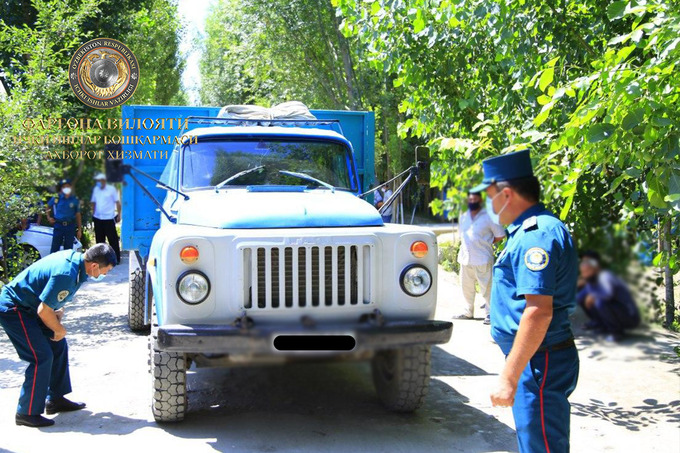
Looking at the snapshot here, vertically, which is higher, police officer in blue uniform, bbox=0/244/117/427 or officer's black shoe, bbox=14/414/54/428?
police officer in blue uniform, bbox=0/244/117/427

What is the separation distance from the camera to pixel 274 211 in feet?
17.5

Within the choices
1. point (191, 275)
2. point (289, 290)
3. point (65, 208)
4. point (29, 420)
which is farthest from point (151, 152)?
point (65, 208)

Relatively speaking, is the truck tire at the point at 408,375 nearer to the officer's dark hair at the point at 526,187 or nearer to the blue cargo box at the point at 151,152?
the officer's dark hair at the point at 526,187

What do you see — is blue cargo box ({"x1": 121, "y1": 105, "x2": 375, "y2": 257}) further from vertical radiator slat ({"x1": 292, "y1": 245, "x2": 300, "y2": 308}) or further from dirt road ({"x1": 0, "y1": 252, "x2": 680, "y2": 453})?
vertical radiator slat ({"x1": 292, "y1": 245, "x2": 300, "y2": 308})

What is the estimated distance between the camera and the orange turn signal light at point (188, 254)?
4.97 meters

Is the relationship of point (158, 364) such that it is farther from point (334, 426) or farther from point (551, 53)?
point (551, 53)

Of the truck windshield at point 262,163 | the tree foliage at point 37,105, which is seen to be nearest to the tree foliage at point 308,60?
the tree foliage at point 37,105

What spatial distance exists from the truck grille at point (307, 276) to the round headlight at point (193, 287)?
0.27 m

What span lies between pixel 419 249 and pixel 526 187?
2.11 meters

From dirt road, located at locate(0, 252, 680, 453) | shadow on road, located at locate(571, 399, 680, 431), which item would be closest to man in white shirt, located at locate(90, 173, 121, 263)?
dirt road, located at locate(0, 252, 680, 453)

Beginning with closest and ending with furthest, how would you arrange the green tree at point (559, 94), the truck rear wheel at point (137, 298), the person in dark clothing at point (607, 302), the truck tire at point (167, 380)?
1. the person in dark clothing at point (607, 302)
2. the green tree at point (559, 94)
3. the truck tire at point (167, 380)
4. the truck rear wheel at point (137, 298)

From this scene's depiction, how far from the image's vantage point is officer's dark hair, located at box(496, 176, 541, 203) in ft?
10.4

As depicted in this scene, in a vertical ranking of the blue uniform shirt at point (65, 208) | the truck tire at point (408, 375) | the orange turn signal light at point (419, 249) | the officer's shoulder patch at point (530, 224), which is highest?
the blue uniform shirt at point (65, 208)

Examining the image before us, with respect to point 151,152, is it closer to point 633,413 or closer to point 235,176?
point 235,176
